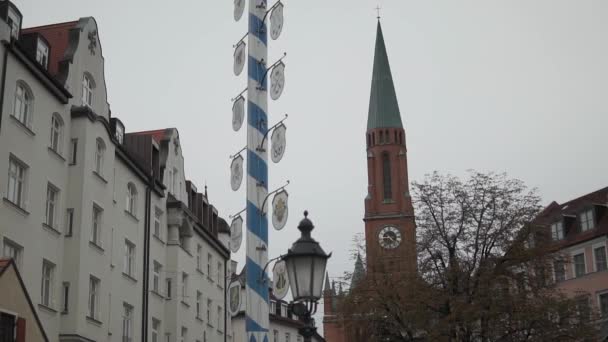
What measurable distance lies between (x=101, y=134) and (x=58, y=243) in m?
4.89

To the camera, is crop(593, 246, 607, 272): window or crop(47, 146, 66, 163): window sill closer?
crop(47, 146, 66, 163): window sill

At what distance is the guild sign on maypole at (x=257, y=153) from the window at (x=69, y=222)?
1054cm

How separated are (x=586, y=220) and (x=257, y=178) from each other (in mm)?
41969

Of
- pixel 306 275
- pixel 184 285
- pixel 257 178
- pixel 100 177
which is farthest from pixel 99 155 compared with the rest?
pixel 306 275

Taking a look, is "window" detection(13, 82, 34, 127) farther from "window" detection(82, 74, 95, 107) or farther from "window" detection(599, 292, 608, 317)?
"window" detection(599, 292, 608, 317)

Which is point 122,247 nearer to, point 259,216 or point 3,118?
point 3,118

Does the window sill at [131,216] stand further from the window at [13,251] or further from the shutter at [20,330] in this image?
the shutter at [20,330]

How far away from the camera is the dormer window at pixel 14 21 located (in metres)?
24.2

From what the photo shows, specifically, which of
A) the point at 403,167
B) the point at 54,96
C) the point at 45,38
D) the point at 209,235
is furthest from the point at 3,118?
the point at 403,167

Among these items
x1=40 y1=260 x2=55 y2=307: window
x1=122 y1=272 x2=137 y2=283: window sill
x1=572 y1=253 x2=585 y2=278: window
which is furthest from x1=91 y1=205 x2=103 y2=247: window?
x1=572 y1=253 x2=585 y2=278: window

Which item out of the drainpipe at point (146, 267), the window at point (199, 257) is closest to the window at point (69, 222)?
the drainpipe at point (146, 267)

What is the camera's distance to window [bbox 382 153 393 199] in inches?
3627

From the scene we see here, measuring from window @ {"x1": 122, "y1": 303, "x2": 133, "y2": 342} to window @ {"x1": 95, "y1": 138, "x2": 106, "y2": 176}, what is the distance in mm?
5515

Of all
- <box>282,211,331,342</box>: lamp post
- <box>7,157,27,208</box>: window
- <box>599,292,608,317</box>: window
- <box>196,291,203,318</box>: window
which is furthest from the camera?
<box>599,292,608,317</box>: window
